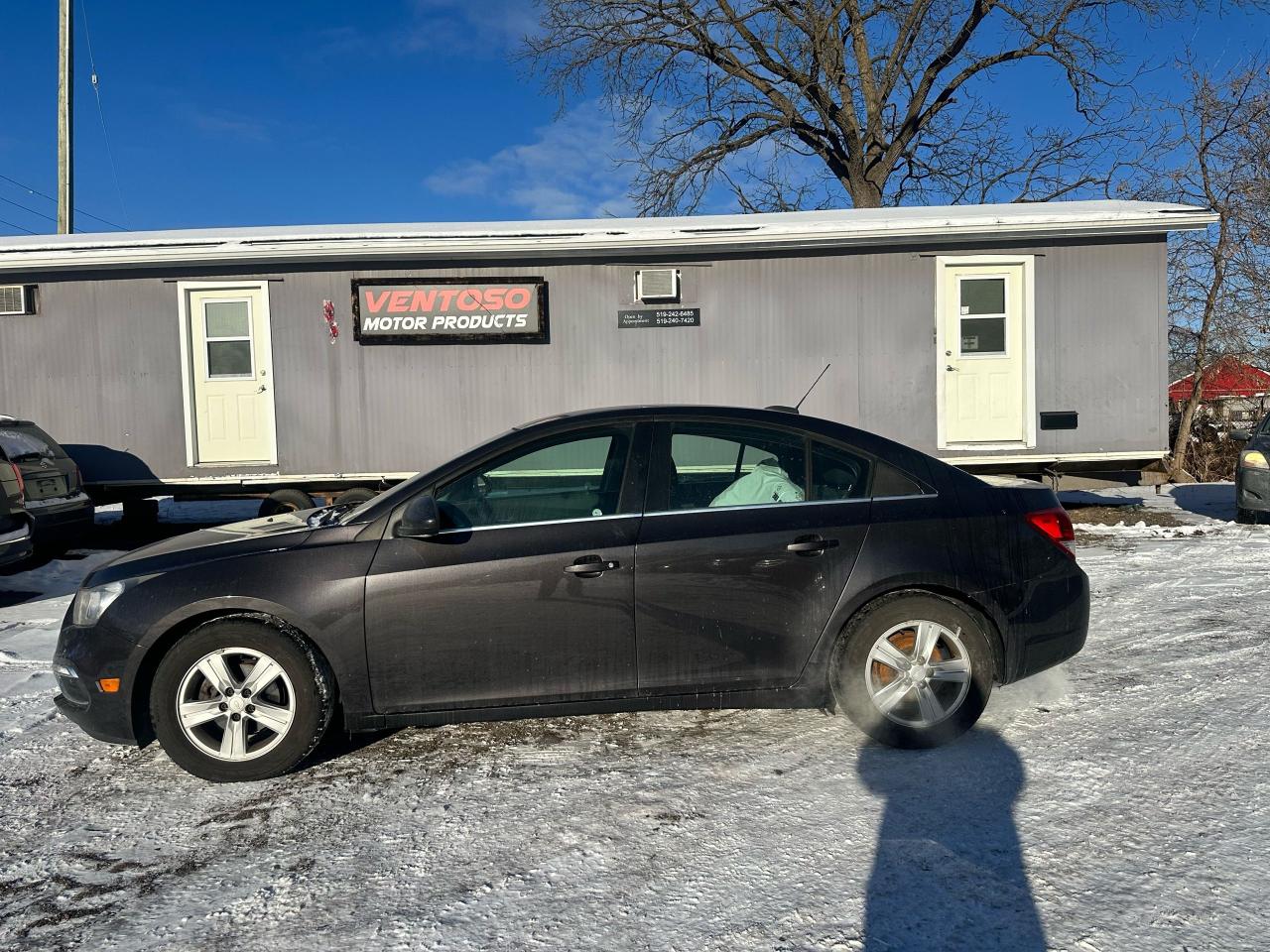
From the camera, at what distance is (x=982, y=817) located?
2.98 metres

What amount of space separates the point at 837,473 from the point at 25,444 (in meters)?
6.78

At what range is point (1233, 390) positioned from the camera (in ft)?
52.7

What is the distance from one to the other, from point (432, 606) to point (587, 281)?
595 cm

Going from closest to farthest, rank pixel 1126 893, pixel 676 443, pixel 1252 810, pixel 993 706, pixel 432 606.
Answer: pixel 1126 893 < pixel 1252 810 < pixel 432 606 < pixel 676 443 < pixel 993 706

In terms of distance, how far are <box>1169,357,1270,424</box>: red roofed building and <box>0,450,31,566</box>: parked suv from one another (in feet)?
57.0

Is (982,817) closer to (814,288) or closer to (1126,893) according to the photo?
(1126,893)

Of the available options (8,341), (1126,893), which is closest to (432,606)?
(1126,893)

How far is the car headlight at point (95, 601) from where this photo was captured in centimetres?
334

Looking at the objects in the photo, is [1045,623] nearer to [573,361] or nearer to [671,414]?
[671,414]

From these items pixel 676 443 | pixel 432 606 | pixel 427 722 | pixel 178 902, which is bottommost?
pixel 178 902

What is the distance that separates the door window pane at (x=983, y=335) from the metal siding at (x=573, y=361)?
36 cm

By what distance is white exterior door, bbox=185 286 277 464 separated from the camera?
8.85 meters

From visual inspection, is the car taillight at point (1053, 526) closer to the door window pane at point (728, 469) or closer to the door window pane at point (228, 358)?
the door window pane at point (728, 469)

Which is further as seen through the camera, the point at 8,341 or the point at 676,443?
the point at 8,341
